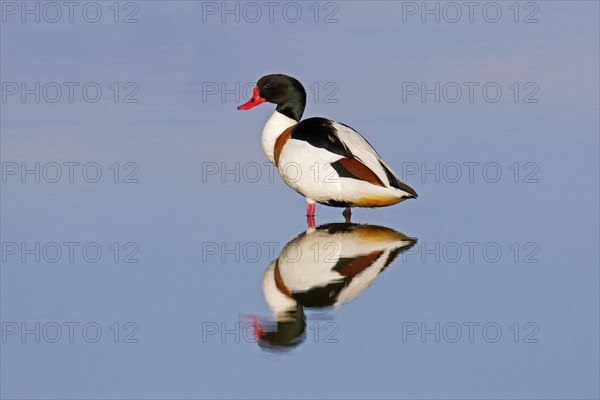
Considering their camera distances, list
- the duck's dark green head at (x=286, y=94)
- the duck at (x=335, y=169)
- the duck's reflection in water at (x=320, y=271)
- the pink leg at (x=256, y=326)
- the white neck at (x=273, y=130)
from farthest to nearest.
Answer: the duck's dark green head at (x=286, y=94)
the white neck at (x=273, y=130)
the duck at (x=335, y=169)
the duck's reflection in water at (x=320, y=271)
the pink leg at (x=256, y=326)

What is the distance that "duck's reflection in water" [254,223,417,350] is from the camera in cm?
633

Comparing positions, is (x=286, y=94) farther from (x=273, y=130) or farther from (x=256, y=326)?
(x=256, y=326)

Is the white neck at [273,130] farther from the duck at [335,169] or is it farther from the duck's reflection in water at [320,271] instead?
the duck's reflection in water at [320,271]

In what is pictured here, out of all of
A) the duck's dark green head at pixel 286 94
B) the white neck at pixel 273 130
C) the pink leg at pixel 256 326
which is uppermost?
the duck's dark green head at pixel 286 94

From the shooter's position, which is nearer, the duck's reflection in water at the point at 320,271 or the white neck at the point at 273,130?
the duck's reflection in water at the point at 320,271

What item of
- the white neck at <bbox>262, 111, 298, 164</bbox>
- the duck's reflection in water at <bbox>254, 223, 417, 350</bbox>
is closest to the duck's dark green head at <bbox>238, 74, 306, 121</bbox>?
the white neck at <bbox>262, 111, 298, 164</bbox>

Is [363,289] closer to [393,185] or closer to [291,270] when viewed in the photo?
[291,270]

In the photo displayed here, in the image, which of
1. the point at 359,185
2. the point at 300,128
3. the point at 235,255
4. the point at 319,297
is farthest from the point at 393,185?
the point at 319,297

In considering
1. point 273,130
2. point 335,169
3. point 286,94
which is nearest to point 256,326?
point 335,169

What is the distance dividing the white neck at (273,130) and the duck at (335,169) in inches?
8.5

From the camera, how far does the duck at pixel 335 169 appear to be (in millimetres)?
8852

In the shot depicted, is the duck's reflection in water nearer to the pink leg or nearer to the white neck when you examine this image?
the pink leg

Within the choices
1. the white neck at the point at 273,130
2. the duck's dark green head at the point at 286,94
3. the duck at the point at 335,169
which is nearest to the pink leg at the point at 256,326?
the duck at the point at 335,169

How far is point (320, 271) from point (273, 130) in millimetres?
2558
